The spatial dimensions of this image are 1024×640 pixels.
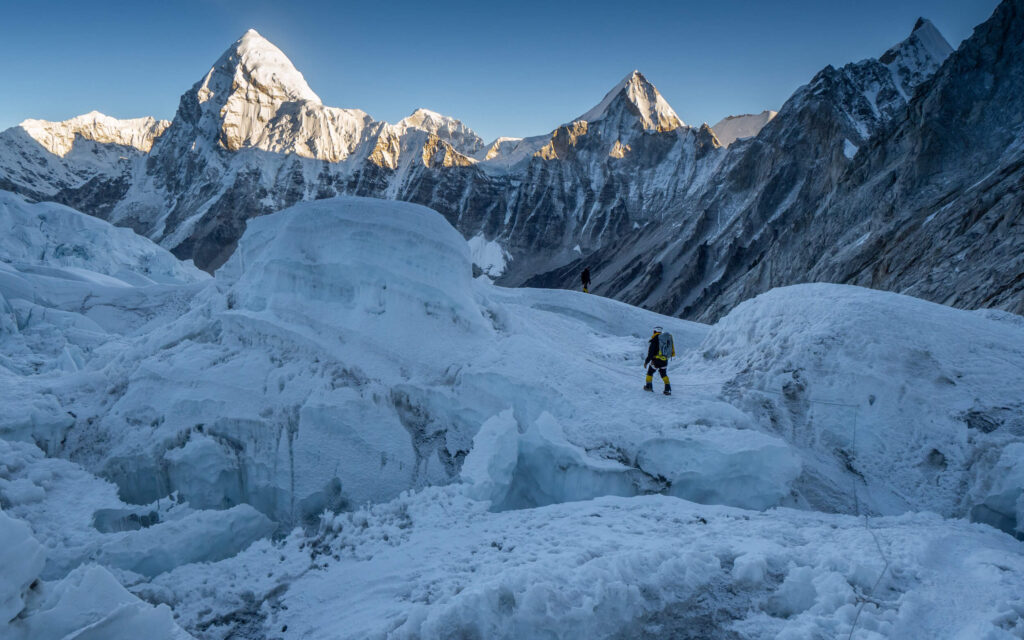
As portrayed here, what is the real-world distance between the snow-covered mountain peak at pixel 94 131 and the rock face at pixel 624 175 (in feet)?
8.95

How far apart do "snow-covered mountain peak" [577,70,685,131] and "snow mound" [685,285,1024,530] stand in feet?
321

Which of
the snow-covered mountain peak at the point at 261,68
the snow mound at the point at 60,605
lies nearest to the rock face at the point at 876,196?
the snow mound at the point at 60,605

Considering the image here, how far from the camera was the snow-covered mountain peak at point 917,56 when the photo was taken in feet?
177

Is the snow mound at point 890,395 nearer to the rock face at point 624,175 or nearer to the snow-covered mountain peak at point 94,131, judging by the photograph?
the rock face at point 624,175

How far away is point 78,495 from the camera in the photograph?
691cm

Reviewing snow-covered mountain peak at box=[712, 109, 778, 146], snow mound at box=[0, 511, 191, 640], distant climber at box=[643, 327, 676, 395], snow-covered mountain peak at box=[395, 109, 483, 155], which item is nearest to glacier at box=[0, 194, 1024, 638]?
snow mound at box=[0, 511, 191, 640]

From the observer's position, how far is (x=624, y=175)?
308 feet

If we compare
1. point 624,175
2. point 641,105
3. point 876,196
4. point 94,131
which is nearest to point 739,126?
point 641,105

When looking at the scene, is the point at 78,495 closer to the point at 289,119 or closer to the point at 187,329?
the point at 187,329

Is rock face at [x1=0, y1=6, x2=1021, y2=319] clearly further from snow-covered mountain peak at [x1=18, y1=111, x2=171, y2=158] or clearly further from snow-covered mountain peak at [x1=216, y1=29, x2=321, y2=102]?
snow-covered mountain peak at [x1=18, y1=111, x2=171, y2=158]

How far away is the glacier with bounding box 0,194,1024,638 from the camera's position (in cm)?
415

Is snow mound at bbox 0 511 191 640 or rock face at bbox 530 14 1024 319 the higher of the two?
rock face at bbox 530 14 1024 319

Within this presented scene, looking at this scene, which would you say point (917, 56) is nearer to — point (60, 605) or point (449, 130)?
point (60, 605)

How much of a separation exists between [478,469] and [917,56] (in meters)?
71.5
